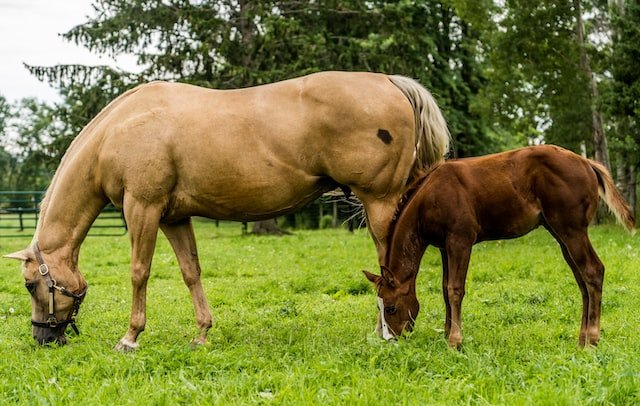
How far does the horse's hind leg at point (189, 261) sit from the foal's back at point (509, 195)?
224 cm

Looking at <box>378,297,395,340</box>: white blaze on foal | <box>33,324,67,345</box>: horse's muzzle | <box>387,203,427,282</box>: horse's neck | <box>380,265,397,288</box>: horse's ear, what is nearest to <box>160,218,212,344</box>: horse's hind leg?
<box>33,324,67,345</box>: horse's muzzle

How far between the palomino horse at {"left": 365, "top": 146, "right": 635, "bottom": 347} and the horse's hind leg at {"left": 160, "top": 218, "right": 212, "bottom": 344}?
5.59ft

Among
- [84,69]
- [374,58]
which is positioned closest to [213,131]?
[374,58]

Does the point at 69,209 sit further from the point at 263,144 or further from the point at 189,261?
the point at 263,144

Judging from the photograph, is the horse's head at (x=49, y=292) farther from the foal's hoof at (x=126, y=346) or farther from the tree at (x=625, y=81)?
the tree at (x=625, y=81)

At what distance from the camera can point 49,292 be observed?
607cm

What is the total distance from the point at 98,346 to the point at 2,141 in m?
64.1

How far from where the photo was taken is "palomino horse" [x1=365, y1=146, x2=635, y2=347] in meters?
5.26

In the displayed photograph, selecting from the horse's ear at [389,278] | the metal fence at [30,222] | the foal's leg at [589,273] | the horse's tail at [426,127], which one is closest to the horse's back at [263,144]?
the horse's tail at [426,127]

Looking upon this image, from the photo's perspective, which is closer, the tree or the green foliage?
the tree

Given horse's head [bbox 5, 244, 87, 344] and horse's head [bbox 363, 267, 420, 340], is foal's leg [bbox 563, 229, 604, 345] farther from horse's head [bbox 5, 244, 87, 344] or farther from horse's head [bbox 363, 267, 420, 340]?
horse's head [bbox 5, 244, 87, 344]

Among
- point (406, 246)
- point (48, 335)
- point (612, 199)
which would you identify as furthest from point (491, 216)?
point (48, 335)

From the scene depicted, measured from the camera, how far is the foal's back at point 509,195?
207 inches

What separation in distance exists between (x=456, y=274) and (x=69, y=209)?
11.9ft
